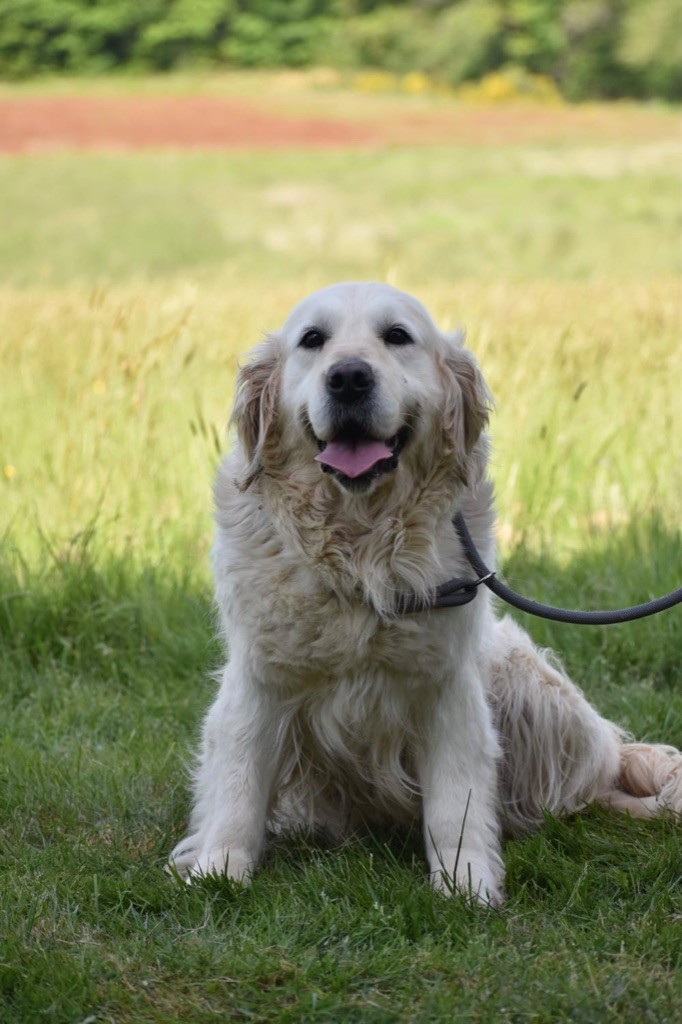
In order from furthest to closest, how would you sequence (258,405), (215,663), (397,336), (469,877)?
(215,663) < (258,405) < (397,336) < (469,877)

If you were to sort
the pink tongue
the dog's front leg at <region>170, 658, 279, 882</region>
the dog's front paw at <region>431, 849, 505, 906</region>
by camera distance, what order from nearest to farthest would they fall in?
the dog's front paw at <region>431, 849, 505, 906</region> < the pink tongue < the dog's front leg at <region>170, 658, 279, 882</region>

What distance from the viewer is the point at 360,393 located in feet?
8.42

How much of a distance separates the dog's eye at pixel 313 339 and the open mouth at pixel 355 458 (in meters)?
0.24

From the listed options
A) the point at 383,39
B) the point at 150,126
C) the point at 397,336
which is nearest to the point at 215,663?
the point at 397,336

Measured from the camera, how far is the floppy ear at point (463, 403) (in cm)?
277

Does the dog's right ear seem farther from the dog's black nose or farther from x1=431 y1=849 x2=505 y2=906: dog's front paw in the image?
x1=431 y1=849 x2=505 y2=906: dog's front paw

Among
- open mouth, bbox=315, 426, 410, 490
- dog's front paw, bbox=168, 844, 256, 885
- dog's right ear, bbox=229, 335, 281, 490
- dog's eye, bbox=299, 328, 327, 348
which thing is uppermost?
dog's eye, bbox=299, 328, 327, 348

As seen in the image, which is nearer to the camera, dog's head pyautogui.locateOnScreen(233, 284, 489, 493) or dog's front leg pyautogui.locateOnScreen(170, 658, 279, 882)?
dog's head pyautogui.locateOnScreen(233, 284, 489, 493)

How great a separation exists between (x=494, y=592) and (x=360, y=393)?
0.58m

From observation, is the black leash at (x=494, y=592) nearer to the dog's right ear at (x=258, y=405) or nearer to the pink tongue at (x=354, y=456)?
the pink tongue at (x=354, y=456)

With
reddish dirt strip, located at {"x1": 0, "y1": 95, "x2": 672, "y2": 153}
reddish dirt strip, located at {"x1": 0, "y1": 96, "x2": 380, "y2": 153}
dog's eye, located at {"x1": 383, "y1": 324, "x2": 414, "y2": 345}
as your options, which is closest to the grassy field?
dog's eye, located at {"x1": 383, "y1": 324, "x2": 414, "y2": 345}

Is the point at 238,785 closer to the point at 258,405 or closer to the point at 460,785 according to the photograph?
the point at 460,785

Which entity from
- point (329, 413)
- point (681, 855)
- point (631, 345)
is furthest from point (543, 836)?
point (631, 345)

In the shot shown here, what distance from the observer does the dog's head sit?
2.60m
